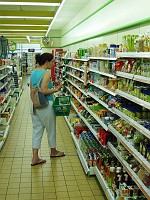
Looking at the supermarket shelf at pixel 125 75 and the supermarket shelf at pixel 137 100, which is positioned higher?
the supermarket shelf at pixel 125 75

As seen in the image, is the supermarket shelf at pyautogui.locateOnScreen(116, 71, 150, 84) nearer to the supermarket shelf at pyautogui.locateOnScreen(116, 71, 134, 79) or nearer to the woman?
the supermarket shelf at pyautogui.locateOnScreen(116, 71, 134, 79)

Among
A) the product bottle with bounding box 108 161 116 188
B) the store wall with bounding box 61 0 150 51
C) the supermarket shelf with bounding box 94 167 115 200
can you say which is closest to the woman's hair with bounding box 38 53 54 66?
the store wall with bounding box 61 0 150 51

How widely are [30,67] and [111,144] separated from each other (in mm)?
28397

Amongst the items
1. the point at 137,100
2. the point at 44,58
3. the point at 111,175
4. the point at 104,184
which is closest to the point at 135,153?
the point at 137,100

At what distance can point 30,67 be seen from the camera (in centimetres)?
3173

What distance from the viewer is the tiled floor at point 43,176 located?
425 centimetres

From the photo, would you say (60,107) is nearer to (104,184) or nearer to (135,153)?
(104,184)

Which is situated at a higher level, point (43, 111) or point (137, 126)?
point (137, 126)

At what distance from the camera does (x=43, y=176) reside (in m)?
4.87

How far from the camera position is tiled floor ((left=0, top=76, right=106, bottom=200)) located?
4.25m

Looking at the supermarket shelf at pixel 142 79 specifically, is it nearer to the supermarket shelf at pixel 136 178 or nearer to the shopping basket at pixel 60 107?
the supermarket shelf at pixel 136 178

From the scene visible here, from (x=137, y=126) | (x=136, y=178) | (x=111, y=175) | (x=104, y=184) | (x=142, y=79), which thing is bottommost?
(x=104, y=184)

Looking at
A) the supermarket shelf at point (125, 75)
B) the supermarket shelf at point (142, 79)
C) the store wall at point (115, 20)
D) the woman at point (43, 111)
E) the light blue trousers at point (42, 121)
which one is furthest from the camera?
the light blue trousers at point (42, 121)

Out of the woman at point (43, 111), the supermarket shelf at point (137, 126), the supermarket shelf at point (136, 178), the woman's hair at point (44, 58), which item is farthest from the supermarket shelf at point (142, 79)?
the woman's hair at point (44, 58)
